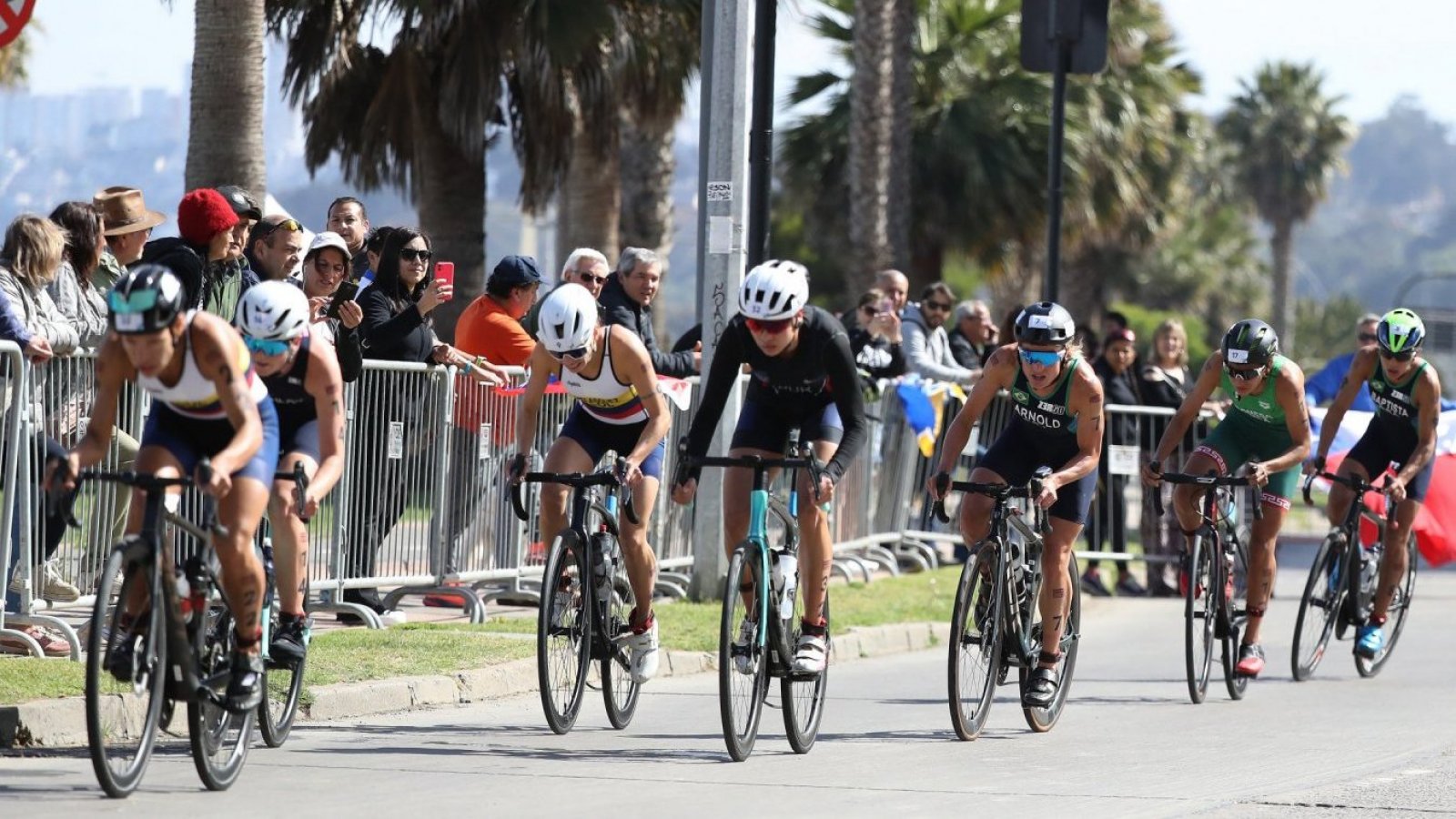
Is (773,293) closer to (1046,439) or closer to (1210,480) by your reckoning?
(1046,439)

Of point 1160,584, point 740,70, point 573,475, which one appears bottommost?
point 1160,584

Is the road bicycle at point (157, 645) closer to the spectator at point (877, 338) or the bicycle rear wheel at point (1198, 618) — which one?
the bicycle rear wheel at point (1198, 618)

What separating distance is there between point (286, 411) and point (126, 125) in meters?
31.7

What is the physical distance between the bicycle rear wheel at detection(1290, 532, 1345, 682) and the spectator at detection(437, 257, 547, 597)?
436 cm

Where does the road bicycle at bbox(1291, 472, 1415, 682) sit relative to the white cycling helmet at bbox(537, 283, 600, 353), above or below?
below

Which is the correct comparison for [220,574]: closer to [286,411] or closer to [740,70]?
Answer: [286,411]

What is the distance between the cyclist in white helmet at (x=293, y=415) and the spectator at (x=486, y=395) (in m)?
4.15

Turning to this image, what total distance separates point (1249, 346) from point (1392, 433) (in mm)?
1920

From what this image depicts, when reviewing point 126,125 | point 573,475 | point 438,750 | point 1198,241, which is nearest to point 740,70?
point 573,475

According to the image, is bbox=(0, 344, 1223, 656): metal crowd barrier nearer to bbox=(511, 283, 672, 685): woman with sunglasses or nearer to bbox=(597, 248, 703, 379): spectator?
bbox=(597, 248, 703, 379): spectator

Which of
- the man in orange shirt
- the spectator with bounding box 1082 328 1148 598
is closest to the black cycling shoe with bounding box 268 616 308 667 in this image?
the man in orange shirt

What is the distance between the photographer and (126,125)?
124ft

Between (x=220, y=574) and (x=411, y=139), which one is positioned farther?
(x=411, y=139)

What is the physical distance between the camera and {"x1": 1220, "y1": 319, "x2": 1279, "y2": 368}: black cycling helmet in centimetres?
1077
